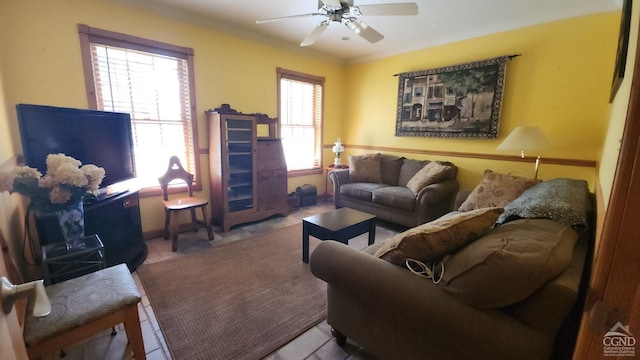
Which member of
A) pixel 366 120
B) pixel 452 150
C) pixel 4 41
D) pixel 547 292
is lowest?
pixel 547 292

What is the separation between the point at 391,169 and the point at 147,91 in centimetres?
337

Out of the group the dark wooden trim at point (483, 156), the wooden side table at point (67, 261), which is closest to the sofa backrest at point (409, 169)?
the dark wooden trim at point (483, 156)

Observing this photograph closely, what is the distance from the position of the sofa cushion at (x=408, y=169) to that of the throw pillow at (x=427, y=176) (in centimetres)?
24

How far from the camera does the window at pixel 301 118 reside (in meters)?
4.24

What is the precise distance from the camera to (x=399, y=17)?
9.73 feet

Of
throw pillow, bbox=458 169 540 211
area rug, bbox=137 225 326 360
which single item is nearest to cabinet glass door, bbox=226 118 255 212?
area rug, bbox=137 225 326 360

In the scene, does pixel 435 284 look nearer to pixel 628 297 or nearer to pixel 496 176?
pixel 628 297

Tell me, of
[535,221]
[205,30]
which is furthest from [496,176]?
[205,30]

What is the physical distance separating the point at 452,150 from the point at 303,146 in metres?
Result: 2.36

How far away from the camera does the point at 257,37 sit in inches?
144

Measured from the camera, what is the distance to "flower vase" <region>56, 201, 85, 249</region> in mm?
1541

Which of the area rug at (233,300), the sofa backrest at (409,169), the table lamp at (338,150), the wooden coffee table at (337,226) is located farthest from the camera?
the table lamp at (338,150)

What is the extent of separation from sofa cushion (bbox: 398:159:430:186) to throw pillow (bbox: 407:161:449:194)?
0.79 ft

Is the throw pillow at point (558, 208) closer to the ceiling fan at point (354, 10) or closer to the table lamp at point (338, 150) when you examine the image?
the ceiling fan at point (354, 10)
